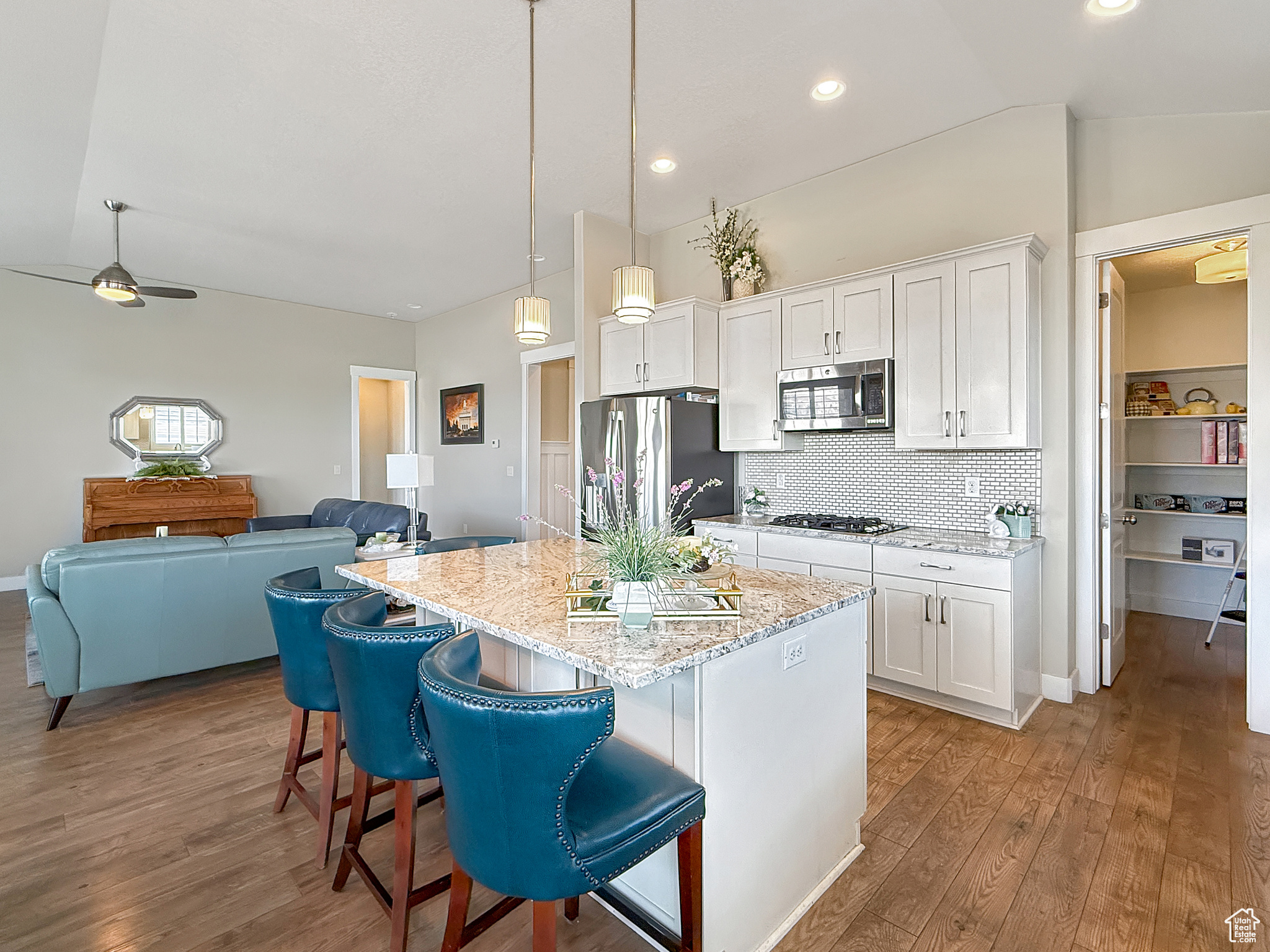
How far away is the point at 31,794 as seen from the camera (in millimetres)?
2350

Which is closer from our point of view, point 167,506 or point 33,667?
point 33,667

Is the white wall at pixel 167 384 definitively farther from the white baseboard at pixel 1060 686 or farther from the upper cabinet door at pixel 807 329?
the white baseboard at pixel 1060 686

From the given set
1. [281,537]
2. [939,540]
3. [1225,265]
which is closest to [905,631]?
[939,540]

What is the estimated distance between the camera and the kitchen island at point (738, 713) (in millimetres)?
1430

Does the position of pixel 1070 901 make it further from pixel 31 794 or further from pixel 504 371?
pixel 504 371

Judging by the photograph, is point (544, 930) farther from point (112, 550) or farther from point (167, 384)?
point (167, 384)

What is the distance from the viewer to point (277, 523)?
6023mm

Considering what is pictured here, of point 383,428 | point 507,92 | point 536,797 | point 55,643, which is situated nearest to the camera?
point 536,797

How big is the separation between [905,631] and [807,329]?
1.79 metres

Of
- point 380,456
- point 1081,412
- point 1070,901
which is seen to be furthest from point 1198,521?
point 380,456

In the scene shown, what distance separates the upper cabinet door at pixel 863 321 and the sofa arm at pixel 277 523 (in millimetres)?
4841

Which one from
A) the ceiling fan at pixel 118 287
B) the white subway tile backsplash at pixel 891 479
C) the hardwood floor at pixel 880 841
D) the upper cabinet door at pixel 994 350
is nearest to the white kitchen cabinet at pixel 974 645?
the hardwood floor at pixel 880 841

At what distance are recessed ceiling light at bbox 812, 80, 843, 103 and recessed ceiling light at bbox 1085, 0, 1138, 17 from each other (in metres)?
0.97

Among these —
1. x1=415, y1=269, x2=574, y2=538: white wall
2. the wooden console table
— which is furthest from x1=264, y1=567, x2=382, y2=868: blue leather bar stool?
the wooden console table
